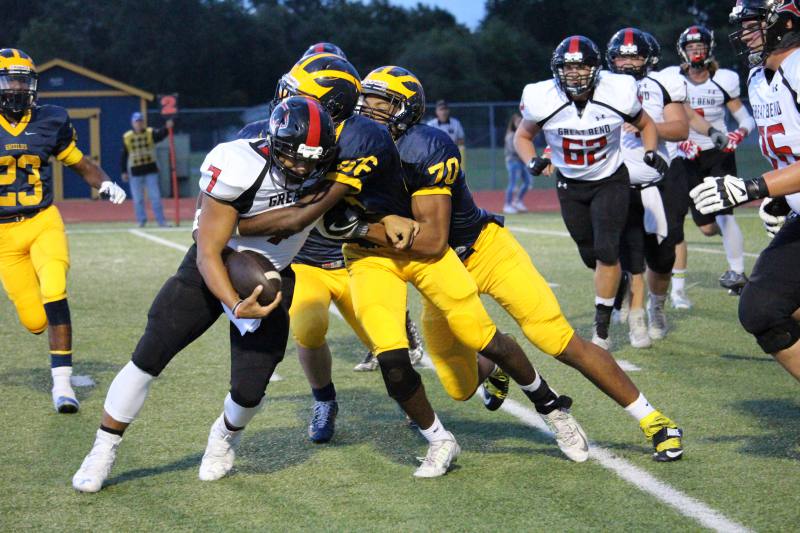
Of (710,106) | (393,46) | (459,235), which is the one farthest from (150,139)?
(393,46)

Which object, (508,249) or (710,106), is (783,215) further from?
(710,106)

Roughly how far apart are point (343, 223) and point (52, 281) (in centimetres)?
220

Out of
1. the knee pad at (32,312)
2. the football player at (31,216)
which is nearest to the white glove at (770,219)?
the football player at (31,216)

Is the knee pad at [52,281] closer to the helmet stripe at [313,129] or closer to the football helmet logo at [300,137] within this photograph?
the football helmet logo at [300,137]

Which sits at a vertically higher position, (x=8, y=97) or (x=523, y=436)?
(x=8, y=97)

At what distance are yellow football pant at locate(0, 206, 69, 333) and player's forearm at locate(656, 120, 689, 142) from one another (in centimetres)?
376

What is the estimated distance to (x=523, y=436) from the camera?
196 inches

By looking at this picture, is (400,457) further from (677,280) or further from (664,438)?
(677,280)

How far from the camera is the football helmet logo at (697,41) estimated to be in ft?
27.8

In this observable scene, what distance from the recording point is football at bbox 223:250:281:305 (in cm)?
396

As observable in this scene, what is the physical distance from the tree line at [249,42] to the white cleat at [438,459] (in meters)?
40.5

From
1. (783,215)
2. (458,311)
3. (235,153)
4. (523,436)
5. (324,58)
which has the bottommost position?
(523,436)

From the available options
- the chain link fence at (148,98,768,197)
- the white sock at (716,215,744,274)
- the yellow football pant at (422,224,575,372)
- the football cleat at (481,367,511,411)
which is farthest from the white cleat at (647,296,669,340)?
the chain link fence at (148,98,768,197)

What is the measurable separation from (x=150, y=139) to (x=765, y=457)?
1334 cm
